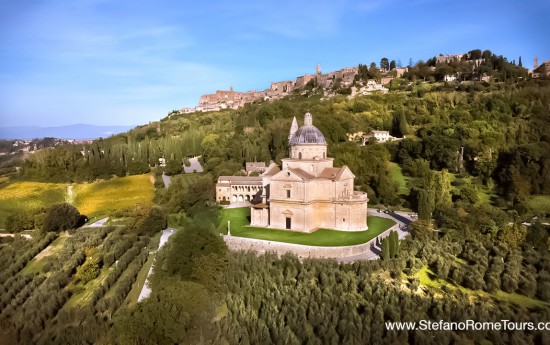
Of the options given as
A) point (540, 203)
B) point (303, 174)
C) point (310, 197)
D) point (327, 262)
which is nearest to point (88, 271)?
point (310, 197)

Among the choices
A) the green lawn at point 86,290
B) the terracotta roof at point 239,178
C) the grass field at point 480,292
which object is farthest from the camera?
the terracotta roof at point 239,178

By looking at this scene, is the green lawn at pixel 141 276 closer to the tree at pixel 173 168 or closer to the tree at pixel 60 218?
the tree at pixel 60 218

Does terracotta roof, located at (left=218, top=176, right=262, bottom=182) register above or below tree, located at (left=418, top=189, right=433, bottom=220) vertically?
above

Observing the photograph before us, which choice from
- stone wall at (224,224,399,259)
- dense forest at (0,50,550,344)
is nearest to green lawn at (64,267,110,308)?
dense forest at (0,50,550,344)

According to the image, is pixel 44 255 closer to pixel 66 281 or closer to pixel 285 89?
pixel 66 281

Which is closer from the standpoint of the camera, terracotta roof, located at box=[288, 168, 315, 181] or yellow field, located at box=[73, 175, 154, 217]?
terracotta roof, located at box=[288, 168, 315, 181]

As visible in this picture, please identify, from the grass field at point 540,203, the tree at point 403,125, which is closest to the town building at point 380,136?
the tree at point 403,125

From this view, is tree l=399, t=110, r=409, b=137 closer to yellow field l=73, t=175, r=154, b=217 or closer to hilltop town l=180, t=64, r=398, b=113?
hilltop town l=180, t=64, r=398, b=113
